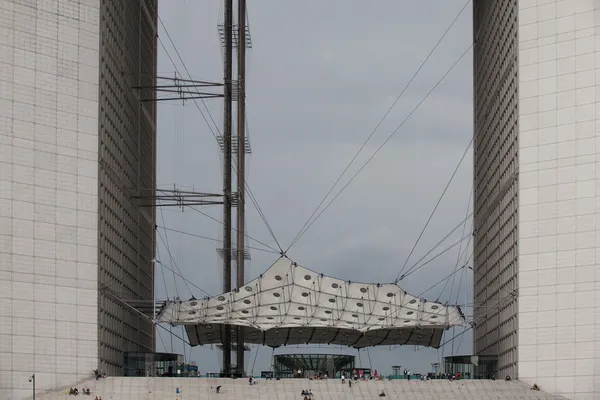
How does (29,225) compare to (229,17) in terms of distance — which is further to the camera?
(229,17)

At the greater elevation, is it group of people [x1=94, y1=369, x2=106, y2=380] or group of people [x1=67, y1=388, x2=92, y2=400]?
group of people [x1=94, y1=369, x2=106, y2=380]

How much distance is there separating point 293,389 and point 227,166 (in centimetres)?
2434

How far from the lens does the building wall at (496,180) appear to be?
351 ft

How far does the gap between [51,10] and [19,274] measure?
21.1 metres

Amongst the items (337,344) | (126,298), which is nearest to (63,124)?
(126,298)

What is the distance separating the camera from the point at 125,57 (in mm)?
119438

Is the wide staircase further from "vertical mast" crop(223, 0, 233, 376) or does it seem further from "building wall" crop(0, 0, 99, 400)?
"vertical mast" crop(223, 0, 233, 376)

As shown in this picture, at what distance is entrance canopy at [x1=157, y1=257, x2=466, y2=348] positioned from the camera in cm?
10944

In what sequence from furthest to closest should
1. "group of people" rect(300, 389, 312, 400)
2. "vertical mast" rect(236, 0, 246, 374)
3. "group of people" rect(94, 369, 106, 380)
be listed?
"vertical mast" rect(236, 0, 246, 374)
"group of people" rect(94, 369, 106, 380)
"group of people" rect(300, 389, 312, 400)

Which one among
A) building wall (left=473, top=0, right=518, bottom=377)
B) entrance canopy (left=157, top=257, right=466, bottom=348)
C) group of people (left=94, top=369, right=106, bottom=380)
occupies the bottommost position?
group of people (left=94, top=369, right=106, bottom=380)

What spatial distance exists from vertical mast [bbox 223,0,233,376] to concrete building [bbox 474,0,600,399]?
24.6 meters

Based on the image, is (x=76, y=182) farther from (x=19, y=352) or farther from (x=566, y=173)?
(x=566, y=173)

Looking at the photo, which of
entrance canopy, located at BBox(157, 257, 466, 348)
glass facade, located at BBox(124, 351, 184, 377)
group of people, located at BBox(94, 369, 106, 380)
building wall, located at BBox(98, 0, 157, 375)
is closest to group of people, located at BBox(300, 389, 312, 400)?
entrance canopy, located at BBox(157, 257, 466, 348)

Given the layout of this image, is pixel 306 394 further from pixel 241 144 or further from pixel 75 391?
pixel 241 144
